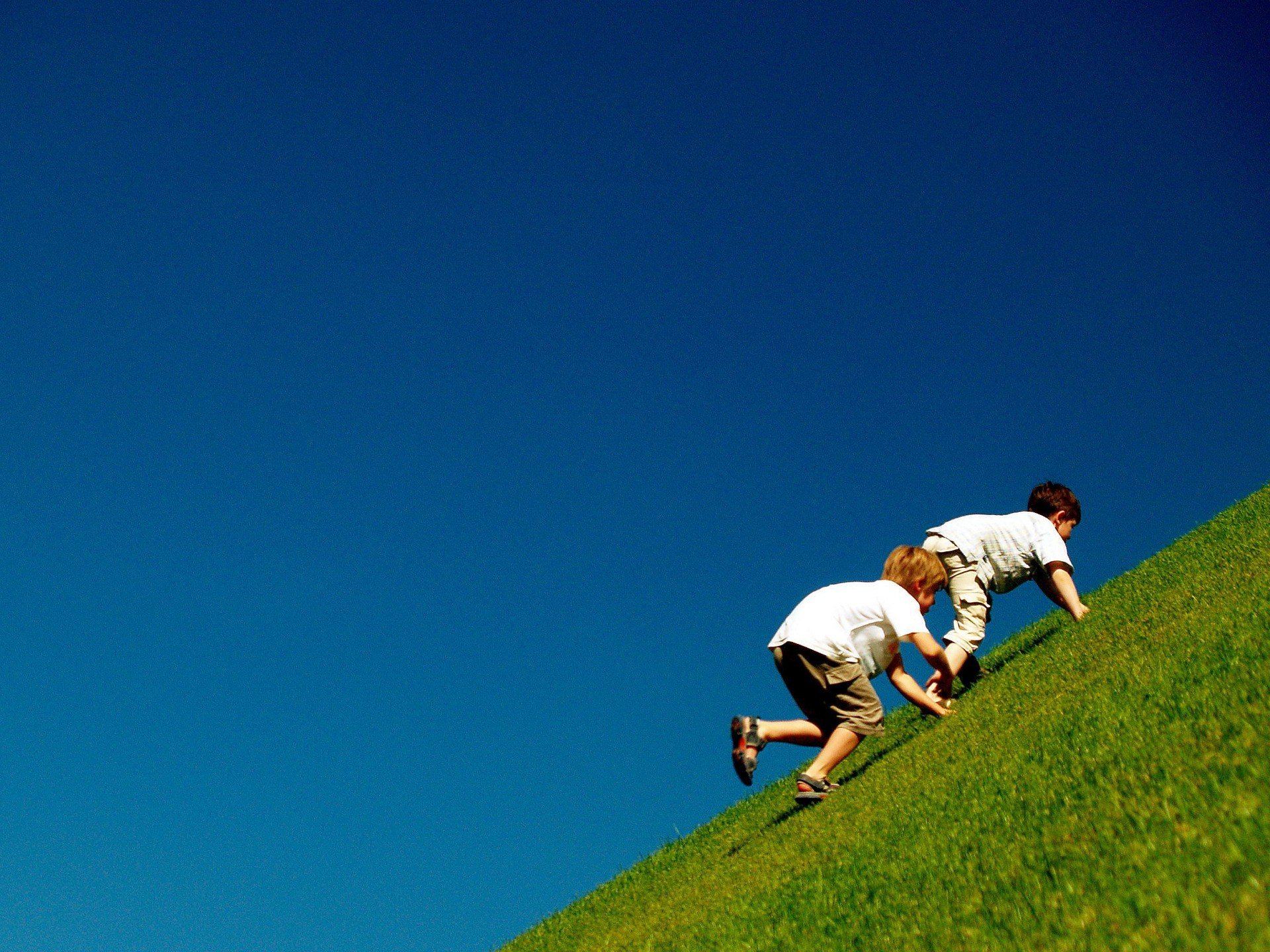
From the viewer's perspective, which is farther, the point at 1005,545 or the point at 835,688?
the point at 1005,545

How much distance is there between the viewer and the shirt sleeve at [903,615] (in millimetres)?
6879

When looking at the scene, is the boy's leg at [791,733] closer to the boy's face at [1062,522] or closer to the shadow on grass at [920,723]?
the shadow on grass at [920,723]

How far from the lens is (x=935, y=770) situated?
19.1 feet

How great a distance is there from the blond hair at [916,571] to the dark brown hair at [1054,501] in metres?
2.76

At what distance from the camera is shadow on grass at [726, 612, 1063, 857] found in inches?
287

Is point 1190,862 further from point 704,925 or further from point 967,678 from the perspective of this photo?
point 967,678

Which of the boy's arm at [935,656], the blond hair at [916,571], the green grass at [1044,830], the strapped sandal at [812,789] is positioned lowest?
the green grass at [1044,830]

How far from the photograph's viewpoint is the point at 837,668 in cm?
691

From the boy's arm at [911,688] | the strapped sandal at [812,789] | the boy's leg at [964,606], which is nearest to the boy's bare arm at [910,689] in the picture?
the boy's arm at [911,688]

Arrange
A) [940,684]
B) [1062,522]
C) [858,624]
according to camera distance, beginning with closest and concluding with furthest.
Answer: [858,624] < [940,684] < [1062,522]

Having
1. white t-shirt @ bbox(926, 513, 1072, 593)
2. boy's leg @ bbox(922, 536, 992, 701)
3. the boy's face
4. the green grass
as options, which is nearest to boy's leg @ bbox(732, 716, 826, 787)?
the green grass

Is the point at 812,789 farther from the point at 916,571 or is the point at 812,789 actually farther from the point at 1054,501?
the point at 1054,501

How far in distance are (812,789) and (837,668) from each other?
2.85 feet

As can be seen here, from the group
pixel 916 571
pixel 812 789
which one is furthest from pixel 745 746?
pixel 916 571
